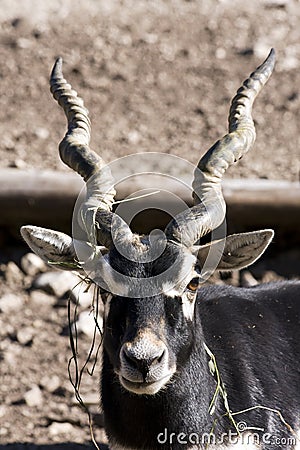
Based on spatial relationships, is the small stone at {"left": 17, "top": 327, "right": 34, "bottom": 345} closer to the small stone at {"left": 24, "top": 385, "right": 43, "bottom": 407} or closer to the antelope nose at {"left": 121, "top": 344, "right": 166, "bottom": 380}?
Result: the small stone at {"left": 24, "top": 385, "right": 43, "bottom": 407}

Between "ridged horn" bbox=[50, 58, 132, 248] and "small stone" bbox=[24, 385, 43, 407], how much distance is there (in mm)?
2579

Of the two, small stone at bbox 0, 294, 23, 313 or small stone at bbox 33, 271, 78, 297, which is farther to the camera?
small stone at bbox 33, 271, 78, 297

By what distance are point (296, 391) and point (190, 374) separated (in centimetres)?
114

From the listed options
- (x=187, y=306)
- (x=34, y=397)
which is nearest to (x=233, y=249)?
(x=187, y=306)

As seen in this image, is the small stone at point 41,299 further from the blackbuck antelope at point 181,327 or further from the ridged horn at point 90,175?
the ridged horn at point 90,175

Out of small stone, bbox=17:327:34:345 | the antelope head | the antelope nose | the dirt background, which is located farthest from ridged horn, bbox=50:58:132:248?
small stone, bbox=17:327:34:345

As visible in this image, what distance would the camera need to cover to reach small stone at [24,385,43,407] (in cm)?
855

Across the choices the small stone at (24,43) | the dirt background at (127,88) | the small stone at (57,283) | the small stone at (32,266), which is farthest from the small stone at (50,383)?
the small stone at (24,43)

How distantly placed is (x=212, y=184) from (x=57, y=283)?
3.94 metres

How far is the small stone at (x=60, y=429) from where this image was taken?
8.16 meters

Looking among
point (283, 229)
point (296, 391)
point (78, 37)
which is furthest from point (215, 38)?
point (296, 391)

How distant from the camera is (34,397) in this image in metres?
8.59

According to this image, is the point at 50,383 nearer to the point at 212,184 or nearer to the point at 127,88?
the point at 212,184

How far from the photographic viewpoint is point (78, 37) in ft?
48.4
